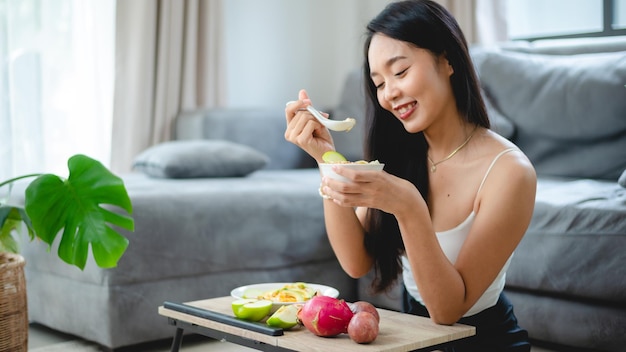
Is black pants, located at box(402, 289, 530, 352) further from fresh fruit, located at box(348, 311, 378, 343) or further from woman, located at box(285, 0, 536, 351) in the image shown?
fresh fruit, located at box(348, 311, 378, 343)

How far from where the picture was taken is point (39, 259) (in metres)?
2.67

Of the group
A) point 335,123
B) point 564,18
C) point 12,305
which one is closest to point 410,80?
point 335,123

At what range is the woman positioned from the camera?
1.38m

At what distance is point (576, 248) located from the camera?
2260mm

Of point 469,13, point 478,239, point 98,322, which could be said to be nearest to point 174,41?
point 469,13

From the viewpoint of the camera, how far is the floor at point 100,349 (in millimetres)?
2490

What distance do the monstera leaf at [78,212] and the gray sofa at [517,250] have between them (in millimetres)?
335

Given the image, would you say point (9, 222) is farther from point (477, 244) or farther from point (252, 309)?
point (477, 244)

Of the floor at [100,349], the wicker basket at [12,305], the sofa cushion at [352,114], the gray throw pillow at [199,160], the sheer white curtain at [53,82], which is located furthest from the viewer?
the sofa cushion at [352,114]

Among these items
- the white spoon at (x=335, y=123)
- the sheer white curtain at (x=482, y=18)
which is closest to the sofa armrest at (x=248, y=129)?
the sheer white curtain at (x=482, y=18)

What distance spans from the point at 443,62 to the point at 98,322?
54.8 inches

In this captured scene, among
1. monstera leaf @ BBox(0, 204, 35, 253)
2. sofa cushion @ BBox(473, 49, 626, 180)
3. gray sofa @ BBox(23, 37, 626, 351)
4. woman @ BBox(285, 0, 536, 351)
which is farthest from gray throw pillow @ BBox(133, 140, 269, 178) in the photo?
woman @ BBox(285, 0, 536, 351)

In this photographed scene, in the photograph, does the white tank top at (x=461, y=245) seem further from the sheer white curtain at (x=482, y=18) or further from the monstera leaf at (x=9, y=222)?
the sheer white curtain at (x=482, y=18)

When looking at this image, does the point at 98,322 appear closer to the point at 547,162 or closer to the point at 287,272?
the point at 287,272
